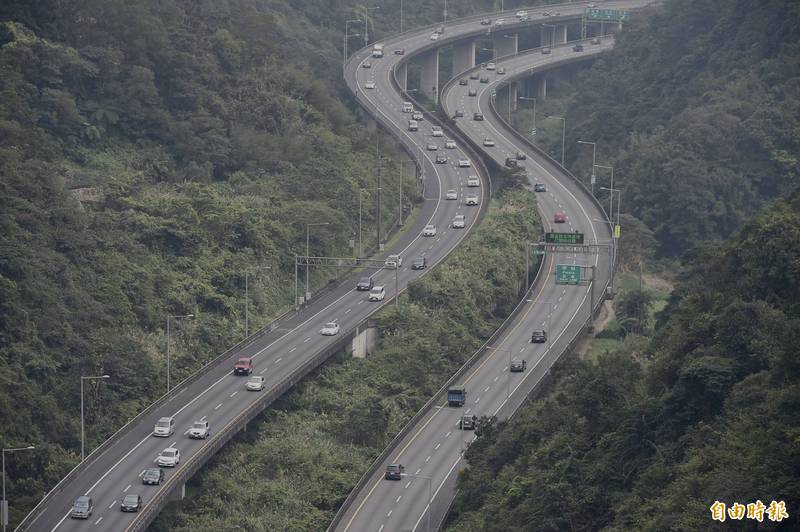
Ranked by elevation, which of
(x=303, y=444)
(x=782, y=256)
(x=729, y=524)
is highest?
(x=782, y=256)

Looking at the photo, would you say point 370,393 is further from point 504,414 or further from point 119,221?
point 119,221

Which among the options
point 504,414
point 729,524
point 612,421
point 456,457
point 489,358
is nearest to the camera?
point 729,524

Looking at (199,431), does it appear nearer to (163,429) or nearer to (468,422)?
(163,429)

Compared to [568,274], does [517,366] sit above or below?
below

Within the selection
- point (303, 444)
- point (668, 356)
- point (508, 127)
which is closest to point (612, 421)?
point (668, 356)

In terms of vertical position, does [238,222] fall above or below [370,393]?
above

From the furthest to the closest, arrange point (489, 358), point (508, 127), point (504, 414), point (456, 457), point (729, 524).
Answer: point (508, 127), point (489, 358), point (504, 414), point (456, 457), point (729, 524)

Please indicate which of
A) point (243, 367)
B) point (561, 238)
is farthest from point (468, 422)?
point (561, 238)
